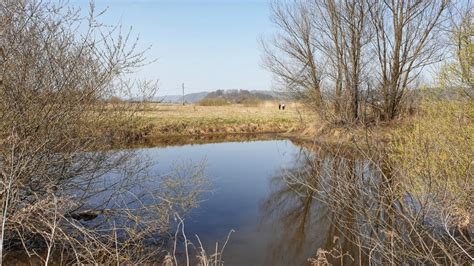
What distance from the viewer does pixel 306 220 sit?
8273 millimetres

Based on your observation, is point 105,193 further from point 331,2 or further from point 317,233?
point 331,2

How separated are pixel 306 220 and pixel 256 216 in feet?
3.50

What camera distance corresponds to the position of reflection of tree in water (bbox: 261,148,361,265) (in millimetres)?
5965

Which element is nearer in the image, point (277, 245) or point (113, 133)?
point (277, 245)

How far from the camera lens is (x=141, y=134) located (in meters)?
20.1

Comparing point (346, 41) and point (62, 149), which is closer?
point (62, 149)

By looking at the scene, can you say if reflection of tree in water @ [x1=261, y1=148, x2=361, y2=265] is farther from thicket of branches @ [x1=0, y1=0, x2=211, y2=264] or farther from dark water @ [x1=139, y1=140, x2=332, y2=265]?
thicket of branches @ [x1=0, y1=0, x2=211, y2=264]

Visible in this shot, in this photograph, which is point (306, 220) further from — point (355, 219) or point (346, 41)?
point (346, 41)

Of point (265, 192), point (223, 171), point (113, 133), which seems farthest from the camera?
point (223, 171)

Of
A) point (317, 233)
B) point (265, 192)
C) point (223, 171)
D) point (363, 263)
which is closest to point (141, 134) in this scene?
point (223, 171)

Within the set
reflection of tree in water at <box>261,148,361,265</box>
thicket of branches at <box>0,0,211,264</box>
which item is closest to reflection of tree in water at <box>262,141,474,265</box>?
reflection of tree in water at <box>261,148,361,265</box>

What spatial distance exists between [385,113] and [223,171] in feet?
32.6

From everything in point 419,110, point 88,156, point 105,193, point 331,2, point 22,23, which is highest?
point 331,2

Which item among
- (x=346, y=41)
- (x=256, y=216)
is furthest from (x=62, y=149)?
(x=346, y=41)
